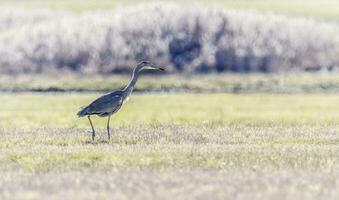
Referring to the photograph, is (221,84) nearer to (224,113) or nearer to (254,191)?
(224,113)

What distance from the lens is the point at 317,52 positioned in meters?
58.1

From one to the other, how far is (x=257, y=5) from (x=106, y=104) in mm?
50471

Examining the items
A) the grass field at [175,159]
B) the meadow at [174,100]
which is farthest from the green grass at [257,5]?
the grass field at [175,159]

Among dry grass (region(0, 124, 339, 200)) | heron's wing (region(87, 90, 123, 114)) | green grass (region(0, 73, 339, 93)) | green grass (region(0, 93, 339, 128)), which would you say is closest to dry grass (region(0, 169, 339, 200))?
dry grass (region(0, 124, 339, 200))

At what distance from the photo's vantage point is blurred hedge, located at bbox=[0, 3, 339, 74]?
55719mm

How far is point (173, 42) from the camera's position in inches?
2288

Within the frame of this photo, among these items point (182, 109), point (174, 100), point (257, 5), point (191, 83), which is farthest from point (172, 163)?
point (257, 5)

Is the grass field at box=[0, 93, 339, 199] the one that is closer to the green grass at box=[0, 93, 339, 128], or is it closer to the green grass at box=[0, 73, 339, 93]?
the green grass at box=[0, 93, 339, 128]

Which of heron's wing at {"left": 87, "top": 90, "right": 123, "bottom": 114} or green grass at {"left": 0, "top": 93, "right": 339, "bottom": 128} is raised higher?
heron's wing at {"left": 87, "top": 90, "right": 123, "bottom": 114}

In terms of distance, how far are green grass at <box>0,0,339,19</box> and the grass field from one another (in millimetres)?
38504

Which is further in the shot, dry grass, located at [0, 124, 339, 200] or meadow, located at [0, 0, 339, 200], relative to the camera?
meadow, located at [0, 0, 339, 200]

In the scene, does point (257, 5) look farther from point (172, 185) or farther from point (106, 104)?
point (172, 185)

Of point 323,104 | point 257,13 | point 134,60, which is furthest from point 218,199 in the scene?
point 257,13

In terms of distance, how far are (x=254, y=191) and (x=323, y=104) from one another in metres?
23.6
